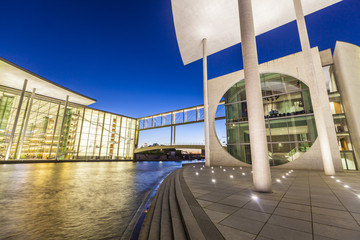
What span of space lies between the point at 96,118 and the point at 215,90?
986 inches

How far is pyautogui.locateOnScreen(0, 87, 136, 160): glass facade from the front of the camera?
21.1m

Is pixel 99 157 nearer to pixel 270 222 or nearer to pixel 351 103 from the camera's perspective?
pixel 270 222

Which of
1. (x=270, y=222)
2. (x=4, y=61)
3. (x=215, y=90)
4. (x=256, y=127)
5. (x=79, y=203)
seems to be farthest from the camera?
(x=215, y=90)

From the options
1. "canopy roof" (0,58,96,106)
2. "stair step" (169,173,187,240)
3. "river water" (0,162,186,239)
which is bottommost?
"river water" (0,162,186,239)

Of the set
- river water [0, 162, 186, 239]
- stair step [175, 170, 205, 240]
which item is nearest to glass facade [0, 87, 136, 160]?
river water [0, 162, 186, 239]

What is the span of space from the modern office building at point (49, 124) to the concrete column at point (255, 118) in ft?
74.5

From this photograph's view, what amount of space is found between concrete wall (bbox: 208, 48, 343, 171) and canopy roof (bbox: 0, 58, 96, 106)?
20.9m

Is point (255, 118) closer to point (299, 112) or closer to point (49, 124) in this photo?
point (299, 112)

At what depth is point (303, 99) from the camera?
12.6 metres

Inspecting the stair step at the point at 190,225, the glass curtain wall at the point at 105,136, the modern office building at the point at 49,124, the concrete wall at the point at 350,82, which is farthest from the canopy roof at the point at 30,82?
the concrete wall at the point at 350,82

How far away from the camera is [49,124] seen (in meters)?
24.7

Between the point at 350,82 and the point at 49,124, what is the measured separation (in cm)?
3631

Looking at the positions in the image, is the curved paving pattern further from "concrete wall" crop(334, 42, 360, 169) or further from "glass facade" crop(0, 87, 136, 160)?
"glass facade" crop(0, 87, 136, 160)

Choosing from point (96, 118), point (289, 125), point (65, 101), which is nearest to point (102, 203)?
point (289, 125)
